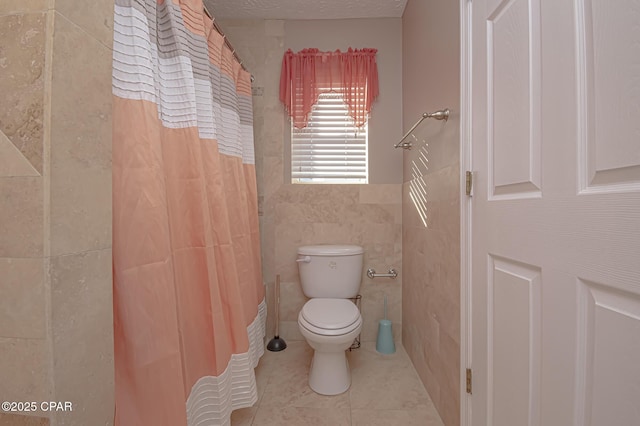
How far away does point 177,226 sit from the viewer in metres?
1.06

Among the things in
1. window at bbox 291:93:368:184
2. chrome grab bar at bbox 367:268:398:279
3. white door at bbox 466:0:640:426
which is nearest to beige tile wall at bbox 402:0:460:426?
chrome grab bar at bbox 367:268:398:279

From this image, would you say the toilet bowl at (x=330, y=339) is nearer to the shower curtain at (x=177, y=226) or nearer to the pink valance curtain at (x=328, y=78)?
the shower curtain at (x=177, y=226)

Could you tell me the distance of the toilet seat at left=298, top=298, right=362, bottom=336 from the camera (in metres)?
1.46

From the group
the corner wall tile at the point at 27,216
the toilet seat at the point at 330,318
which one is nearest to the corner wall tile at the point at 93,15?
the corner wall tile at the point at 27,216

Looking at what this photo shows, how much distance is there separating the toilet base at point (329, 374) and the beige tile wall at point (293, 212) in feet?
1.76

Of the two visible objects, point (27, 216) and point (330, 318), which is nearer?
point (27, 216)

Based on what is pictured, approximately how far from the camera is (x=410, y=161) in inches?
74.0

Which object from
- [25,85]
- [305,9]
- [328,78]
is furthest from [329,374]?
[305,9]

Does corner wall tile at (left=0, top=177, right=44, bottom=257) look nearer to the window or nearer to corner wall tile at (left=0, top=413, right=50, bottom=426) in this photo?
corner wall tile at (left=0, top=413, right=50, bottom=426)

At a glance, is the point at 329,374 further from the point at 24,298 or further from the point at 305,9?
the point at 305,9

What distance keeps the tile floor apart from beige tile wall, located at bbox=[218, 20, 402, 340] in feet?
0.96

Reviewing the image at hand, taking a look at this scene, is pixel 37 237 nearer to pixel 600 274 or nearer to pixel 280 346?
pixel 600 274

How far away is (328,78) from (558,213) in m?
1.78

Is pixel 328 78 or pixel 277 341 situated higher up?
pixel 328 78
